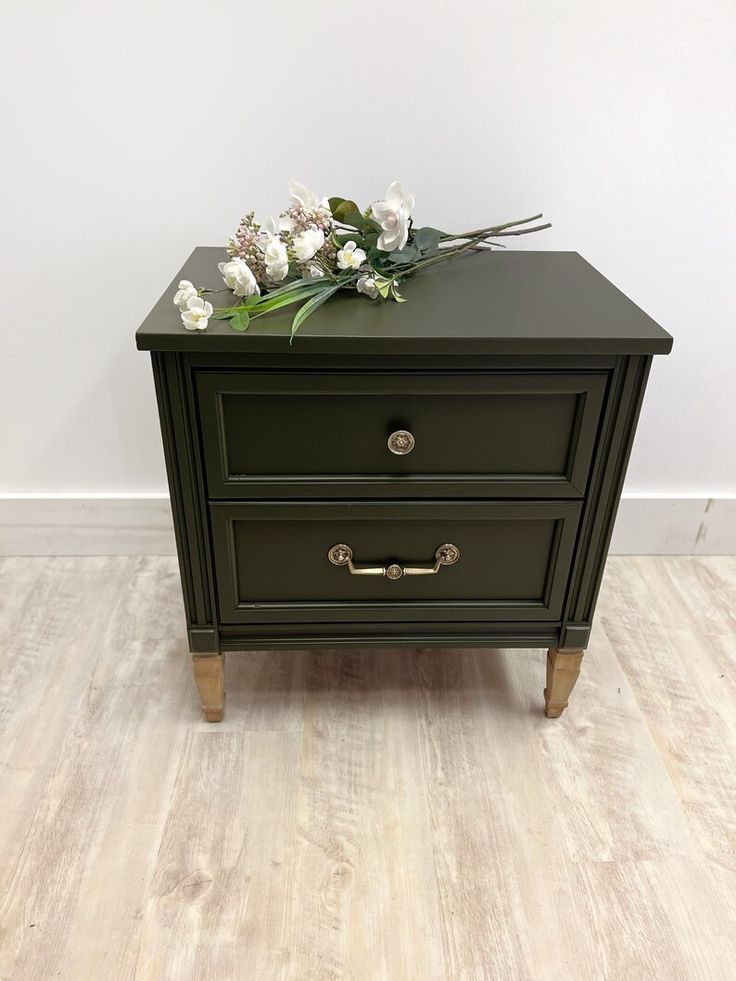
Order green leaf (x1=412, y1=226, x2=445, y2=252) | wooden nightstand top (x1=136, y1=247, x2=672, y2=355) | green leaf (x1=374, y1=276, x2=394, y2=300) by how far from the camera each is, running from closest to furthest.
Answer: wooden nightstand top (x1=136, y1=247, x2=672, y2=355) < green leaf (x1=374, y1=276, x2=394, y2=300) < green leaf (x1=412, y1=226, x2=445, y2=252)

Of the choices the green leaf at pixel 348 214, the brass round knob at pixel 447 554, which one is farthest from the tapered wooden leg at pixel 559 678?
the green leaf at pixel 348 214

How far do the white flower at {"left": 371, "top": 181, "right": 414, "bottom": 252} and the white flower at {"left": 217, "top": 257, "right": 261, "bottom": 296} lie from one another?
0.66 feet

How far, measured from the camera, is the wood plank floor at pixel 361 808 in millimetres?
938

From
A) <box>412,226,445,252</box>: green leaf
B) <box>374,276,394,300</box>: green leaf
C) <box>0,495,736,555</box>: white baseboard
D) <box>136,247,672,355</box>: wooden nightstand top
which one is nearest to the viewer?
<box>136,247,672,355</box>: wooden nightstand top

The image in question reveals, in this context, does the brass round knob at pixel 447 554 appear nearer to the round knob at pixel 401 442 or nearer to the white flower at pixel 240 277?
the round knob at pixel 401 442

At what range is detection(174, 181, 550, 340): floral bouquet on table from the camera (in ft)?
3.00

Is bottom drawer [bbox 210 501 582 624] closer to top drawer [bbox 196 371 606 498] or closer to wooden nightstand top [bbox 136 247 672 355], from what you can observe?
top drawer [bbox 196 371 606 498]

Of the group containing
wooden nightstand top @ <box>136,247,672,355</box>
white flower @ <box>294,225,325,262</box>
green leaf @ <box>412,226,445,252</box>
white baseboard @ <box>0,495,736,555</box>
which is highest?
white flower @ <box>294,225,325,262</box>

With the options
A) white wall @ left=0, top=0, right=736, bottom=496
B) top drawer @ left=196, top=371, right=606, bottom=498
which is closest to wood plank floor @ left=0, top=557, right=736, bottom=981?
top drawer @ left=196, top=371, right=606, bottom=498

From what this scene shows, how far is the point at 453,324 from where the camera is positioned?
911mm

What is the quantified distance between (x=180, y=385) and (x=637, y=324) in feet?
1.91

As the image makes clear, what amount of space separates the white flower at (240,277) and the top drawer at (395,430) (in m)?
0.12

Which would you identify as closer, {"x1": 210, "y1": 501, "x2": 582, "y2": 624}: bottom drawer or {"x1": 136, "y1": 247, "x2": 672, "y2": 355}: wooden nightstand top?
{"x1": 136, "y1": 247, "x2": 672, "y2": 355}: wooden nightstand top

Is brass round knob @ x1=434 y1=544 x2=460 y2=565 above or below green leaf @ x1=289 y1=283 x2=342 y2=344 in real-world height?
A: below
